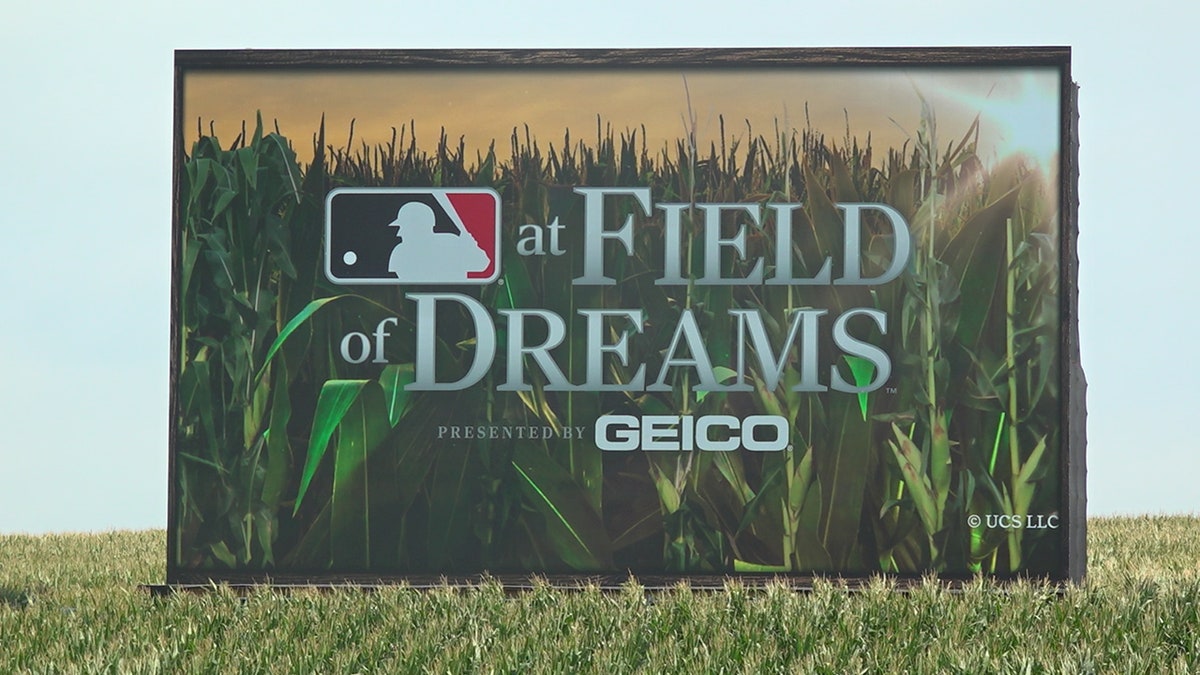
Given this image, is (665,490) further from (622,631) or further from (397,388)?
(397,388)

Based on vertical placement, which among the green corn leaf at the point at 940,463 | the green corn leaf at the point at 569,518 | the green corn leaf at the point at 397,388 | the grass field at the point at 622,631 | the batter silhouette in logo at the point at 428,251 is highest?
the batter silhouette in logo at the point at 428,251

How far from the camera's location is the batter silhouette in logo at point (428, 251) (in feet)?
33.5

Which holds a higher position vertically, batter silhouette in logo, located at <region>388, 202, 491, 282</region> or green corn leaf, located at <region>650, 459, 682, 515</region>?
batter silhouette in logo, located at <region>388, 202, 491, 282</region>

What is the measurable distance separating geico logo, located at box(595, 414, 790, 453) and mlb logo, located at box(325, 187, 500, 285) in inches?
64.1

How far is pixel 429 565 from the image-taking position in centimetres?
1016

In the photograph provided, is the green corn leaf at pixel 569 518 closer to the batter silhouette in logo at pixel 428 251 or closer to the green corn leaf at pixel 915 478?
the batter silhouette in logo at pixel 428 251

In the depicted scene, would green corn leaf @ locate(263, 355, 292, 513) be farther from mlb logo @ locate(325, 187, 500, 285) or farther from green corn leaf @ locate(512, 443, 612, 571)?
green corn leaf @ locate(512, 443, 612, 571)

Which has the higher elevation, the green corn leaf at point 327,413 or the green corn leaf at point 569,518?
the green corn leaf at point 327,413

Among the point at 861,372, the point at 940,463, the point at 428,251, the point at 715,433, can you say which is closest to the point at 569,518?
the point at 715,433

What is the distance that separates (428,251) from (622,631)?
327cm

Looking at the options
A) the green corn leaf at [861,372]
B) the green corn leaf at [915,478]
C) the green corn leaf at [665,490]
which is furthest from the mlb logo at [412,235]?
the green corn leaf at [915,478]

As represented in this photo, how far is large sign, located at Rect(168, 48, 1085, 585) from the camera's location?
395 inches

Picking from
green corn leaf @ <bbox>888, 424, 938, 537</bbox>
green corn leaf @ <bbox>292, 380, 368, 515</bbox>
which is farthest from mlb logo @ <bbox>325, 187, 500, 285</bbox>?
green corn leaf @ <bbox>888, 424, 938, 537</bbox>

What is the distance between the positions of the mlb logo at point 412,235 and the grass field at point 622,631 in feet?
7.61
